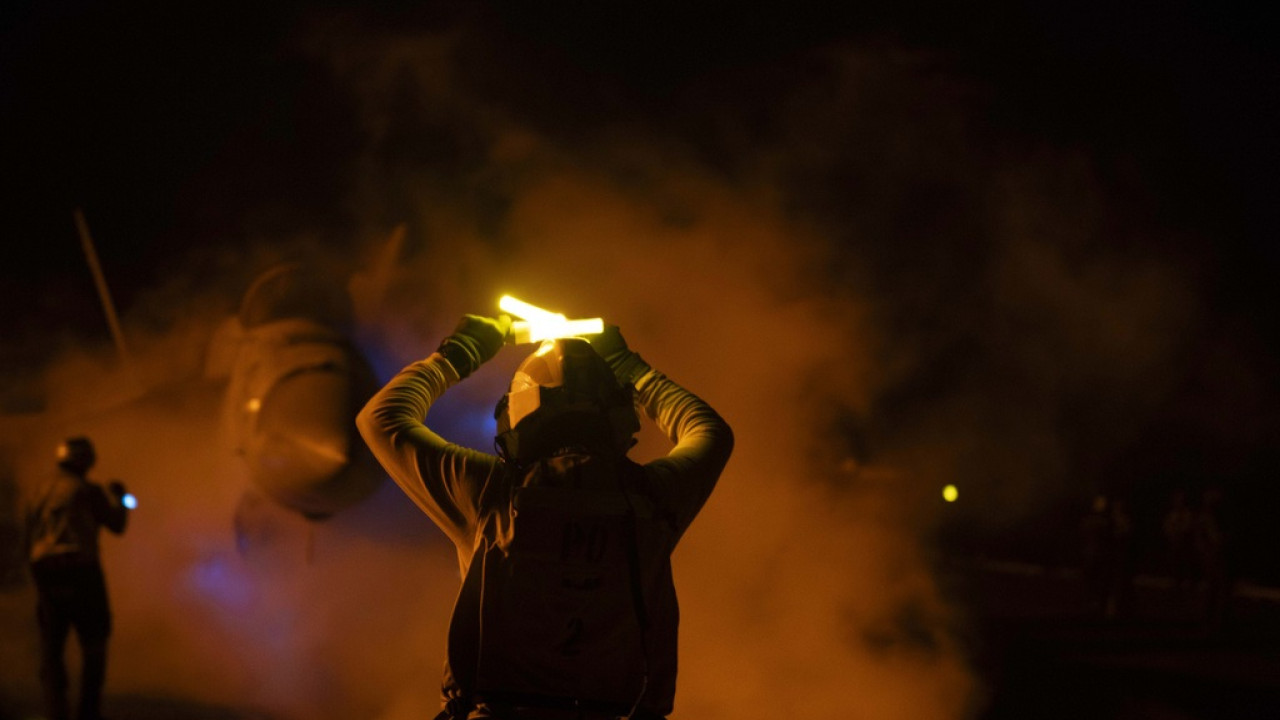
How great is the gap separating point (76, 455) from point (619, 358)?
495 centimetres

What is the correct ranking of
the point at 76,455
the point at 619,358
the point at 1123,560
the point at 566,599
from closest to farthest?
the point at 566,599 → the point at 619,358 → the point at 76,455 → the point at 1123,560

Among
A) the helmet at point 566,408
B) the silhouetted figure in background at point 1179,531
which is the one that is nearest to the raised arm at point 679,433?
the helmet at point 566,408

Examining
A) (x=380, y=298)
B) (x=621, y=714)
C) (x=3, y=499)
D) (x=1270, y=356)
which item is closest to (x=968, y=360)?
(x=1270, y=356)

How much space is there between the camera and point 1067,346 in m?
12.7

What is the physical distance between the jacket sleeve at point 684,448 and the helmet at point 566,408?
0.44 ft

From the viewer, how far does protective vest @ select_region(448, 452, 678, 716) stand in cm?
218

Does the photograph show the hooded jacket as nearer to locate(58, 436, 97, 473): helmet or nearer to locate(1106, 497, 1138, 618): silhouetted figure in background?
locate(58, 436, 97, 473): helmet

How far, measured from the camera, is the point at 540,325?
9.58 feet

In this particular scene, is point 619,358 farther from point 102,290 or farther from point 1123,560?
point 1123,560

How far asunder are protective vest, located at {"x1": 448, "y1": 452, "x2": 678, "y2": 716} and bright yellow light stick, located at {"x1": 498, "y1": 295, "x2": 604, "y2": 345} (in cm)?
65

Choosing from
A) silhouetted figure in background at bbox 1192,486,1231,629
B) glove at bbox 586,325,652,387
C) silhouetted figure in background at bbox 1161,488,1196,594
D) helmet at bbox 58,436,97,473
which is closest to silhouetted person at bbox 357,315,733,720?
glove at bbox 586,325,652,387

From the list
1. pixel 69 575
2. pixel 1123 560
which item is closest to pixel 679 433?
pixel 69 575

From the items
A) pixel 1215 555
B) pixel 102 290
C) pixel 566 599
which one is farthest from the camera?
pixel 1215 555

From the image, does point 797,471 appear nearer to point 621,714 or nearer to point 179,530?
point 179,530
